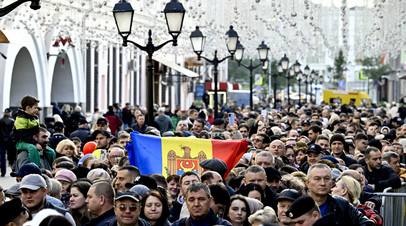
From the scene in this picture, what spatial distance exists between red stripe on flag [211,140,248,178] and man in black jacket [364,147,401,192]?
6.38 ft

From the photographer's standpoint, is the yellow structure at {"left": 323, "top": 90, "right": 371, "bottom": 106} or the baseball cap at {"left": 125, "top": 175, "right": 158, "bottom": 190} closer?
the baseball cap at {"left": 125, "top": 175, "right": 158, "bottom": 190}

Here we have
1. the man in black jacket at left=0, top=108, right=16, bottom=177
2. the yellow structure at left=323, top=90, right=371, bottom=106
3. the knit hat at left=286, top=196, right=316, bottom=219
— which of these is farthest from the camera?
the yellow structure at left=323, top=90, right=371, bottom=106

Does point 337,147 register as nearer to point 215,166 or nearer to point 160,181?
point 215,166

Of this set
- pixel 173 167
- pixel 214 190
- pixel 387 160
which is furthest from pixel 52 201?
pixel 387 160

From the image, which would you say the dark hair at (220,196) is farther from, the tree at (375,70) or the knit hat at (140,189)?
the tree at (375,70)

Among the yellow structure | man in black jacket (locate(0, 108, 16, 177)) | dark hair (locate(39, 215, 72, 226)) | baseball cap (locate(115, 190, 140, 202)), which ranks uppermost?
dark hair (locate(39, 215, 72, 226))

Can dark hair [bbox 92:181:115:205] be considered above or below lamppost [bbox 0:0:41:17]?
below

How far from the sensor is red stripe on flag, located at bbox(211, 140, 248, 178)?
13.3 metres

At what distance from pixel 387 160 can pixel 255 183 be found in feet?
15.8

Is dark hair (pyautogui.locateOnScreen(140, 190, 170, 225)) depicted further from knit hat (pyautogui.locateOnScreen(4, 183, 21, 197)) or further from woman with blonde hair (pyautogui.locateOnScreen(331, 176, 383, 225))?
woman with blonde hair (pyautogui.locateOnScreen(331, 176, 383, 225))

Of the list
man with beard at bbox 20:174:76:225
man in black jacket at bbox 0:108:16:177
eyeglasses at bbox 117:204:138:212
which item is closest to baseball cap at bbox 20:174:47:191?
man with beard at bbox 20:174:76:225

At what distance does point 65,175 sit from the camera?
36.4ft

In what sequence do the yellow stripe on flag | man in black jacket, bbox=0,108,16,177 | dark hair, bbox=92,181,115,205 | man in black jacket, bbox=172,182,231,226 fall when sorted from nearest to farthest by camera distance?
man in black jacket, bbox=172,182,231,226
dark hair, bbox=92,181,115,205
the yellow stripe on flag
man in black jacket, bbox=0,108,16,177

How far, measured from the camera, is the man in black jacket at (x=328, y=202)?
927cm
